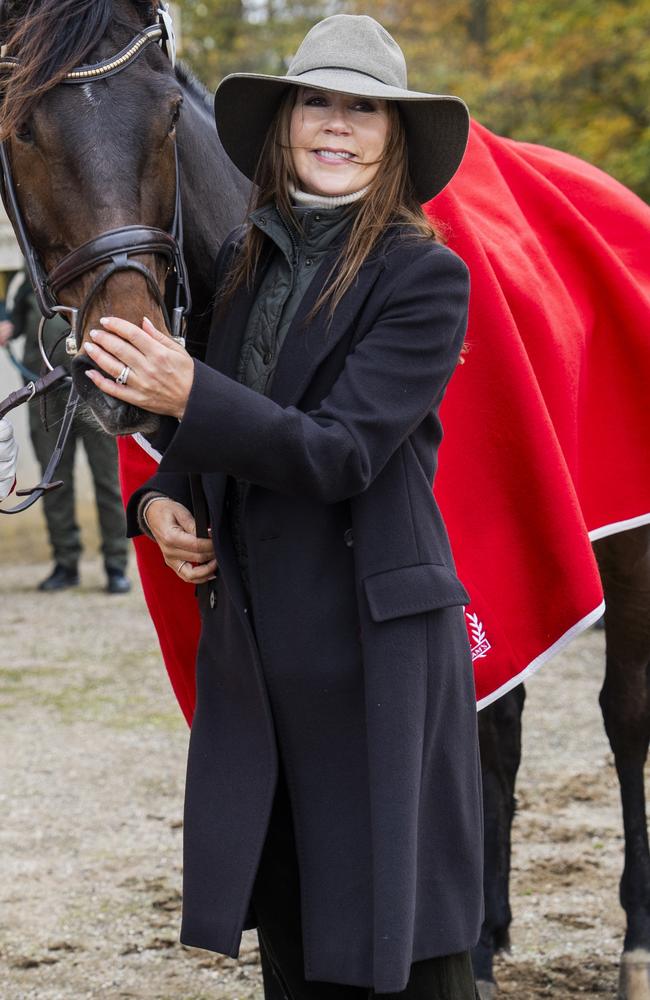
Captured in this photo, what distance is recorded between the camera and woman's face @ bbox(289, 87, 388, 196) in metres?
1.89

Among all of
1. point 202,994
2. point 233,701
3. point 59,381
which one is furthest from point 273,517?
point 202,994

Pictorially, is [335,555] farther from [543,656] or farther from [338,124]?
[543,656]

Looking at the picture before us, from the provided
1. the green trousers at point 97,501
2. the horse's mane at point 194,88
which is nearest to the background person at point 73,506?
the green trousers at point 97,501

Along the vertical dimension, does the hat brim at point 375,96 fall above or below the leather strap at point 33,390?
above

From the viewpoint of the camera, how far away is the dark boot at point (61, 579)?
28.4ft

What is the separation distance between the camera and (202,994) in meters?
3.17

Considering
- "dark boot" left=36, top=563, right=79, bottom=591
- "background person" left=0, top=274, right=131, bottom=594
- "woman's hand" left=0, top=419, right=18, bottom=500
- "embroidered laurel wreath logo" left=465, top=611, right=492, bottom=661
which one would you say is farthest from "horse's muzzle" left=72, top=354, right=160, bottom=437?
"dark boot" left=36, top=563, right=79, bottom=591

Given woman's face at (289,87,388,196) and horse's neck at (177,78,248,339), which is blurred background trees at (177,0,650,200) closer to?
horse's neck at (177,78,248,339)

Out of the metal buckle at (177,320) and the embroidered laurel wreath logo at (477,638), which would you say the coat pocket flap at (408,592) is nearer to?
the metal buckle at (177,320)

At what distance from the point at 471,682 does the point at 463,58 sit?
19291mm

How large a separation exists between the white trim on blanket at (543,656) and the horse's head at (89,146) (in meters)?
1.11

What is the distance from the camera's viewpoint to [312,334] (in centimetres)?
185

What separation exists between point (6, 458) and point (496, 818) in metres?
1.87

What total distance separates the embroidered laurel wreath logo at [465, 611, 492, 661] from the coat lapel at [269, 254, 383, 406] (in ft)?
2.96
